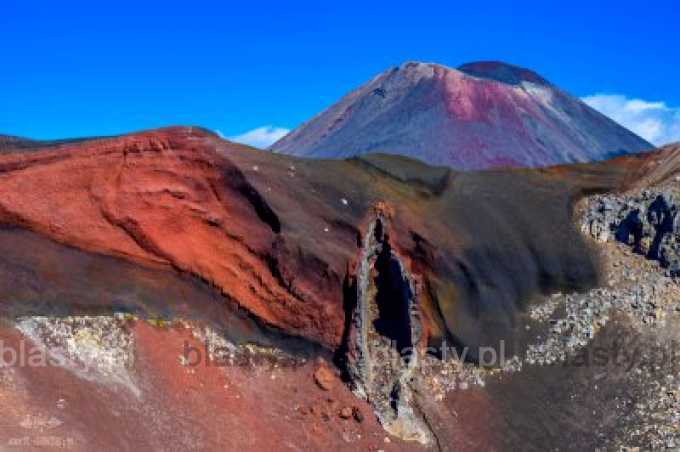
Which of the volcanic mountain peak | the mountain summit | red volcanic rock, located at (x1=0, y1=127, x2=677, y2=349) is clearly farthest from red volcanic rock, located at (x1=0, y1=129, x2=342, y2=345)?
the volcanic mountain peak

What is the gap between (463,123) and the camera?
43.0 m

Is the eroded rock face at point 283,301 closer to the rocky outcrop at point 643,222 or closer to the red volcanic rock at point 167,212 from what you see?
the red volcanic rock at point 167,212

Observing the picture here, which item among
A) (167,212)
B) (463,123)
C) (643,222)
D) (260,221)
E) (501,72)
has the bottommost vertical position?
(643,222)

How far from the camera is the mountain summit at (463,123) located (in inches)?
1599

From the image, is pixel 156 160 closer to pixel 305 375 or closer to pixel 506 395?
pixel 305 375

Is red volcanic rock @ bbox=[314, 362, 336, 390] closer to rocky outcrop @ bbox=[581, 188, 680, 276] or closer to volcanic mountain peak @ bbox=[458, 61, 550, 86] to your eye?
rocky outcrop @ bbox=[581, 188, 680, 276]

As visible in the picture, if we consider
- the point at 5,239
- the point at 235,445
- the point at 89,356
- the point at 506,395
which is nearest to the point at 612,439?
the point at 506,395

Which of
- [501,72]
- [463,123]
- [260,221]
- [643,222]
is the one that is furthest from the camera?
[501,72]

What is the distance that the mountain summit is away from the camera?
40.6 meters

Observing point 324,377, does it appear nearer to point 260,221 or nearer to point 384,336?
point 384,336

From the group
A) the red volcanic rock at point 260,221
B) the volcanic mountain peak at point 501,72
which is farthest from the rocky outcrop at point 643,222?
the volcanic mountain peak at point 501,72

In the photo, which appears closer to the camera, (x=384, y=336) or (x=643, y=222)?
(x=384, y=336)

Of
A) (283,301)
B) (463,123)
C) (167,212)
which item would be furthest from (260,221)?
(463,123)

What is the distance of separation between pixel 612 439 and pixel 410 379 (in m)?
4.15
